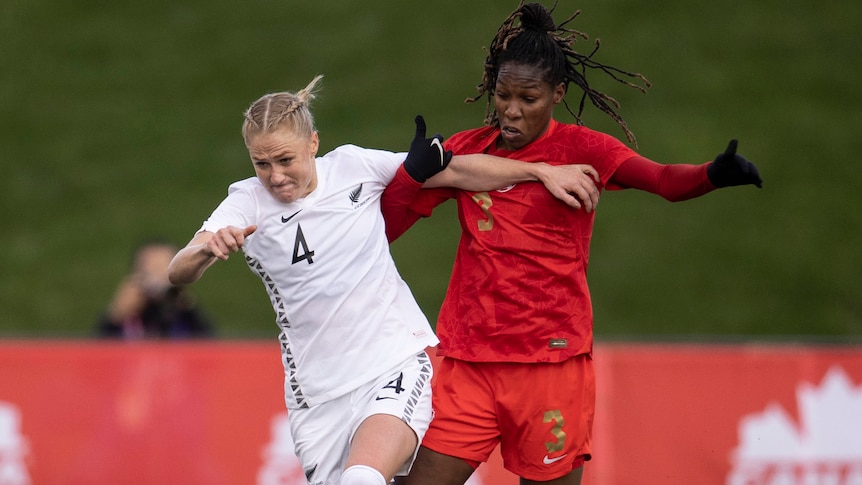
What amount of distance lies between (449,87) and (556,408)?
9.65 m

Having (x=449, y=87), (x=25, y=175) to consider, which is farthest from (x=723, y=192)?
(x=25, y=175)

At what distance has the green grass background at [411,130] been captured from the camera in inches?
493

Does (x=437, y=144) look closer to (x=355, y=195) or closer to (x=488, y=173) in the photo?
(x=488, y=173)

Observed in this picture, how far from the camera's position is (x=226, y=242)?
4.10 metres

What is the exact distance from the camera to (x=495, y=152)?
4.83 meters

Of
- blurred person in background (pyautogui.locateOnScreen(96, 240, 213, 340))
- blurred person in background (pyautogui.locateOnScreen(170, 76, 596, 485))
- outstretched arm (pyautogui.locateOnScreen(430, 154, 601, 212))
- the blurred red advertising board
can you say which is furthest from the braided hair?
blurred person in background (pyautogui.locateOnScreen(96, 240, 213, 340))

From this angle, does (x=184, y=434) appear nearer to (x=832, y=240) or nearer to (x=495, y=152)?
(x=495, y=152)

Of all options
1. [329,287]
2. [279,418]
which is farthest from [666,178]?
[279,418]

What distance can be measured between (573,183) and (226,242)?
1.42 m

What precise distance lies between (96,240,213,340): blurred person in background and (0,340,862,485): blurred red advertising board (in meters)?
0.68

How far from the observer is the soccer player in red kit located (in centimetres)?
462

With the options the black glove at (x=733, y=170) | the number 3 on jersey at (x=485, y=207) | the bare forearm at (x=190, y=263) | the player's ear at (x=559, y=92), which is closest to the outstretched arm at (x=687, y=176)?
the black glove at (x=733, y=170)

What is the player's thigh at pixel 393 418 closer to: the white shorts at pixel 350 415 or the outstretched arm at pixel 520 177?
the white shorts at pixel 350 415

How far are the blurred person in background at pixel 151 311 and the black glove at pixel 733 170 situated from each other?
495 cm
